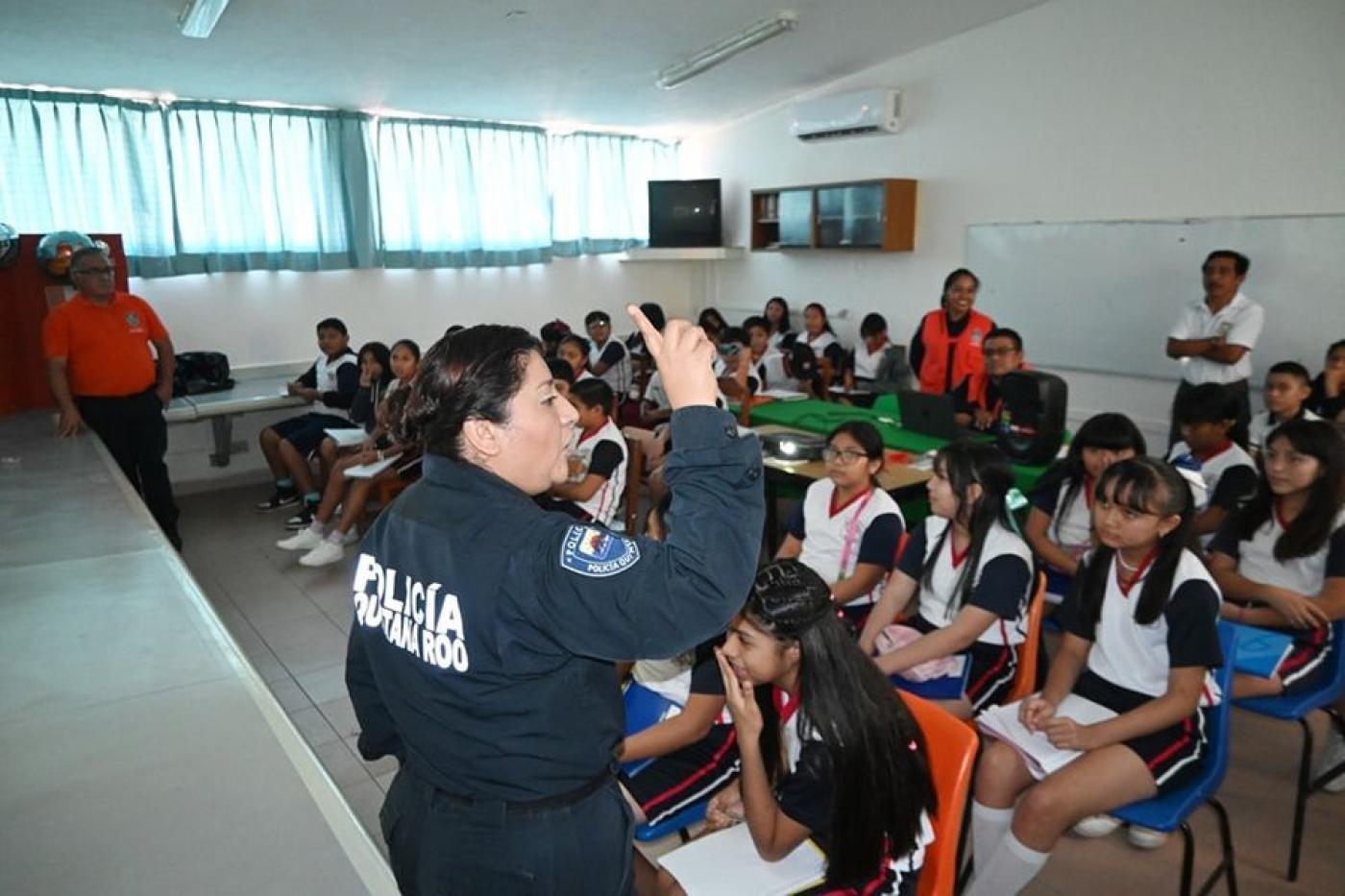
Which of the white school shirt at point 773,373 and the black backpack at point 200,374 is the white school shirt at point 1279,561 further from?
the black backpack at point 200,374

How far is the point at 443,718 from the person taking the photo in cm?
106

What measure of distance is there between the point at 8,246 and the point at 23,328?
0.45m

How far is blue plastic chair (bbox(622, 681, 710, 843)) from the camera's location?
6.04 ft

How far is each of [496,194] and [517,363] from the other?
6.69 metres

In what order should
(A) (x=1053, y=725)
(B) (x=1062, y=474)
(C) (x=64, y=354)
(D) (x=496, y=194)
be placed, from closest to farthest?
(A) (x=1053, y=725), (B) (x=1062, y=474), (C) (x=64, y=354), (D) (x=496, y=194)

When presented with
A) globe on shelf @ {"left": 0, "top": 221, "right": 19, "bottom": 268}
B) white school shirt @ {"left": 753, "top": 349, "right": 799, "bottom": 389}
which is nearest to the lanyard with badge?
white school shirt @ {"left": 753, "top": 349, "right": 799, "bottom": 389}

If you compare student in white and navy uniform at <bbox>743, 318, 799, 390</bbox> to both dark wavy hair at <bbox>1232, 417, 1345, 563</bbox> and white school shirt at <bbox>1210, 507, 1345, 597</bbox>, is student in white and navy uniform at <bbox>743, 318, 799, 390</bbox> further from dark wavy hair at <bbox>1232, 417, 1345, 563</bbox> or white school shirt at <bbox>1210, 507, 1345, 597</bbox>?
dark wavy hair at <bbox>1232, 417, 1345, 563</bbox>

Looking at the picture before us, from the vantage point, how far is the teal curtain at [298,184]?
5430 millimetres

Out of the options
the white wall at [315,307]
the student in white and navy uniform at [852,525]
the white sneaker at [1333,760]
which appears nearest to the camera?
the white sneaker at [1333,760]

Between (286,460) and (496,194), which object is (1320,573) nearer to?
(286,460)


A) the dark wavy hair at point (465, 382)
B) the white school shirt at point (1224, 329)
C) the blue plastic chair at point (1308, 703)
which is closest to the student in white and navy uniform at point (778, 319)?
the white school shirt at point (1224, 329)

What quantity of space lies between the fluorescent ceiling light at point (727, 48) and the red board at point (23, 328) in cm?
402

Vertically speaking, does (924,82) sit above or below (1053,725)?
above

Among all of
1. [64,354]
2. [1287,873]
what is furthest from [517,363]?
[64,354]
